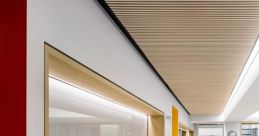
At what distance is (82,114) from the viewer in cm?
410

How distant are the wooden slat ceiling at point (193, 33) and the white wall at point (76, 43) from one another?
0.23 meters

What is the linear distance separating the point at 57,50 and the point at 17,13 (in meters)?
0.49

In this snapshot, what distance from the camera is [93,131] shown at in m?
4.38

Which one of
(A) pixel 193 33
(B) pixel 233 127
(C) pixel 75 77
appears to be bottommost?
(B) pixel 233 127

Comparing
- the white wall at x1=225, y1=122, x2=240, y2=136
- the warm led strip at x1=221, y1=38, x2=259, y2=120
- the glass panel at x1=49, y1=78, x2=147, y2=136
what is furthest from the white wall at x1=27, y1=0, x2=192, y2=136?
the white wall at x1=225, y1=122, x2=240, y2=136

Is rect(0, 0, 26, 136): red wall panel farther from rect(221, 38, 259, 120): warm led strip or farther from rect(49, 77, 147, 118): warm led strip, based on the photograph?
rect(221, 38, 259, 120): warm led strip

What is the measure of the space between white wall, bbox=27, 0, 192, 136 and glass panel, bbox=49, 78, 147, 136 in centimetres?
35

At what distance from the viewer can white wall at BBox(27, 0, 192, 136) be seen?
2109 millimetres

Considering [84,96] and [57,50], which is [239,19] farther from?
[57,50]

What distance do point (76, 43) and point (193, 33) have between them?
2.00 metres

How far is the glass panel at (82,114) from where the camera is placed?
3.20m

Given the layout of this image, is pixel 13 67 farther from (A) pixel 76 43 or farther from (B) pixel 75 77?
(B) pixel 75 77

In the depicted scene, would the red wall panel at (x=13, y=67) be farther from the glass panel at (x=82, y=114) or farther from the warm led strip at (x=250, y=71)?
the warm led strip at (x=250, y=71)

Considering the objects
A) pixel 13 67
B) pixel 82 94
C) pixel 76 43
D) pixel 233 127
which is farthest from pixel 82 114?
pixel 233 127
